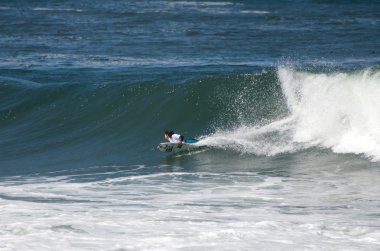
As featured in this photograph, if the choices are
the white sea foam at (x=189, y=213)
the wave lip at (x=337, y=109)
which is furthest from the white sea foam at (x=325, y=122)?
the white sea foam at (x=189, y=213)

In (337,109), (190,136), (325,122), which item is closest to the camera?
(325,122)

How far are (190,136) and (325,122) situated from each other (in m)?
3.50

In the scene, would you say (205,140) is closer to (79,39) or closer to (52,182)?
(52,182)

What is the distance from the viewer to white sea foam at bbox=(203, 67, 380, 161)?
1931 centimetres

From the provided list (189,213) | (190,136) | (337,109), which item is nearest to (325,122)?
(337,109)

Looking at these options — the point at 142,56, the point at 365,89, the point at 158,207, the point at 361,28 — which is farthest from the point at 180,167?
the point at 361,28

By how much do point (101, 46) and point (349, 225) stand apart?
27789 mm

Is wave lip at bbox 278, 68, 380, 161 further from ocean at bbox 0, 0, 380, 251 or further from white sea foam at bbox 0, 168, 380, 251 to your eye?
white sea foam at bbox 0, 168, 380, 251

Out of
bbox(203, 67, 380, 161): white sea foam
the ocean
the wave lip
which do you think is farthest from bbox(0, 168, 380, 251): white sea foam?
the wave lip

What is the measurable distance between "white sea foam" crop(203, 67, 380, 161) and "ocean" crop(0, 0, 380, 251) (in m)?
0.04

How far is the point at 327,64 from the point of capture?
106ft

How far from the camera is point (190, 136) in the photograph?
21688mm

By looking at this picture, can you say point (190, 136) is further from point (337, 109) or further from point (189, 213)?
point (189, 213)

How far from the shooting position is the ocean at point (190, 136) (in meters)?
12.0
